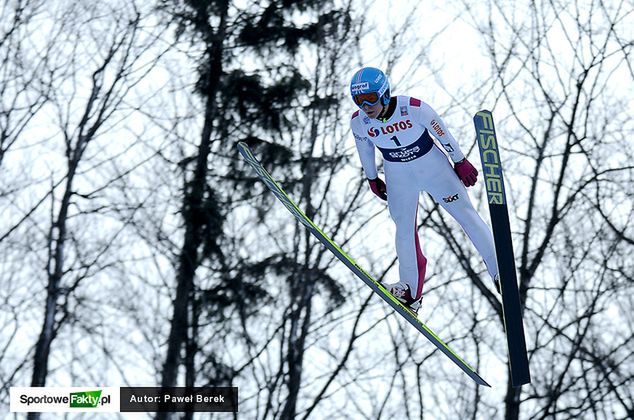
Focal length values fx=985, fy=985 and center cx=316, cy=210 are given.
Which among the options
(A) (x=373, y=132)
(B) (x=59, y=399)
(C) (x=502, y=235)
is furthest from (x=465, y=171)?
(B) (x=59, y=399)

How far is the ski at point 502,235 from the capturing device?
249 inches

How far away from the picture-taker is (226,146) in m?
13.2

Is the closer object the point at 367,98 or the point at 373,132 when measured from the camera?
the point at 367,98

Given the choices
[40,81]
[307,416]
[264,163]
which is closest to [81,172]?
[40,81]

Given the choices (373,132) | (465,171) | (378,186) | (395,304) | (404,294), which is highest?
(373,132)

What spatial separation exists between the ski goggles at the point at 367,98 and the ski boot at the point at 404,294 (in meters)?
1.42

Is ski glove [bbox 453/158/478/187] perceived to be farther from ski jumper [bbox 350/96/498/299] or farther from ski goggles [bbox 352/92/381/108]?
ski goggles [bbox 352/92/381/108]

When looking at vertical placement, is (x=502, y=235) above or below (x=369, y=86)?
below

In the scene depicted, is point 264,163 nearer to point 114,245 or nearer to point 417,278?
point 114,245

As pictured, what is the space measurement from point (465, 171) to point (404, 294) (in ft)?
3.37

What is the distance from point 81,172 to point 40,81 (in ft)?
4.53

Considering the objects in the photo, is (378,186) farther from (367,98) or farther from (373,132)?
(367,98)

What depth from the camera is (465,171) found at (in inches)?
266

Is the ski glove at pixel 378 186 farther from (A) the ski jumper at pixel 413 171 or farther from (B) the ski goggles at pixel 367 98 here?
(B) the ski goggles at pixel 367 98
